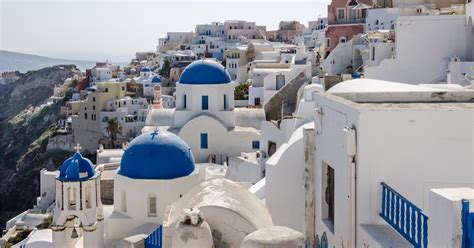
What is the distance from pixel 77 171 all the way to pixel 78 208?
83cm

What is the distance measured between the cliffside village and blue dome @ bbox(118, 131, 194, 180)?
0.11 ft

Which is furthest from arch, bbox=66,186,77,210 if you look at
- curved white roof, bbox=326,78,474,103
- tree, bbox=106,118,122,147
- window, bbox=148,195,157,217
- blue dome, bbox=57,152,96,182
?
tree, bbox=106,118,122,147

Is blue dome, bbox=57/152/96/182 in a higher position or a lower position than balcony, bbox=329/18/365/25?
lower

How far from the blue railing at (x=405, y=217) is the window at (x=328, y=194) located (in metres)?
1.22

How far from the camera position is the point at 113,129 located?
4822cm

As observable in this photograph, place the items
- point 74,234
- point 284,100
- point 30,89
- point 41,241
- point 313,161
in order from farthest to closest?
1. point 30,89
2. point 284,100
3. point 41,241
4. point 74,234
5. point 313,161

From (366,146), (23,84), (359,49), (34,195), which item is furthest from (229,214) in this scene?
(23,84)

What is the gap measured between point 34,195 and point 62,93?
20.4m

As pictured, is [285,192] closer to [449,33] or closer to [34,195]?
[449,33]

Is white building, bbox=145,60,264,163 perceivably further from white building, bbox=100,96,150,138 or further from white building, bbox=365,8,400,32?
white building, bbox=100,96,150,138

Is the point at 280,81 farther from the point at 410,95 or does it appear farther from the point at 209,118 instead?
the point at 410,95

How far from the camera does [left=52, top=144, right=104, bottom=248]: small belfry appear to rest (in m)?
13.1

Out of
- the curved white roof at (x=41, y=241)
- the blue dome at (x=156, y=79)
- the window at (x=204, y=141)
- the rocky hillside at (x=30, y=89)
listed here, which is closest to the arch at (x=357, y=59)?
the window at (x=204, y=141)

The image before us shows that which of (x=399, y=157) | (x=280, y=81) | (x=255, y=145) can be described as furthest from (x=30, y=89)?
(x=399, y=157)
